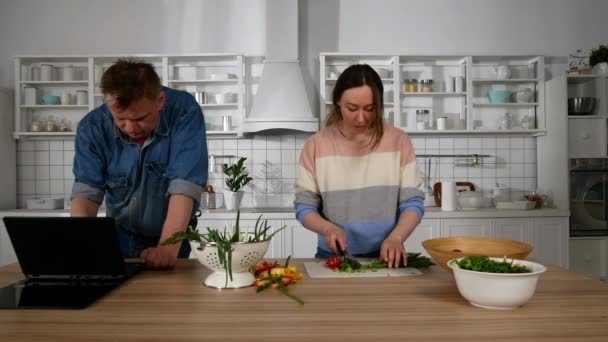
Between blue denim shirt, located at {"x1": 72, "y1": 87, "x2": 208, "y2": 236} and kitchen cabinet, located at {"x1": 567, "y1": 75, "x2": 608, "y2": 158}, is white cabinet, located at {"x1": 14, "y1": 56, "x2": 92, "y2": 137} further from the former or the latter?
kitchen cabinet, located at {"x1": 567, "y1": 75, "x2": 608, "y2": 158}

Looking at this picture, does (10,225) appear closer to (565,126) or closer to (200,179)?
(200,179)

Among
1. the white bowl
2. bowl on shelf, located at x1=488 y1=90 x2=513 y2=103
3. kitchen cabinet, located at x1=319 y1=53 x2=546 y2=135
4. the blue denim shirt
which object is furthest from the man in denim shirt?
bowl on shelf, located at x1=488 y1=90 x2=513 y2=103

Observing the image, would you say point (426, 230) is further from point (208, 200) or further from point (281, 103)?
point (208, 200)

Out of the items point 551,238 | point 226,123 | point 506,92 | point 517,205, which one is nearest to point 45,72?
point 226,123

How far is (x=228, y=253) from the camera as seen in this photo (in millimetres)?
1194

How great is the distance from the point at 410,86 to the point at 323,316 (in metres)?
3.38

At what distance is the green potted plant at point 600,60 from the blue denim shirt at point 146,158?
3589mm

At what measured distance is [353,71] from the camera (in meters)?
1.72

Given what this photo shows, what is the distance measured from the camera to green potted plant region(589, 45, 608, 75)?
12.9ft

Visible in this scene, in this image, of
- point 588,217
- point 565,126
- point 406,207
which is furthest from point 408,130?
point 406,207

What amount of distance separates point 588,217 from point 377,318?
3585mm

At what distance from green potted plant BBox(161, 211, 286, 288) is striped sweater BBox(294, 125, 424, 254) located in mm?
509

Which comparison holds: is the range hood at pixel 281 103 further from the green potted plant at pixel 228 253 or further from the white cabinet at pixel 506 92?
the green potted plant at pixel 228 253

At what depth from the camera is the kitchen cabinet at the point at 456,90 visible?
4.05 metres
